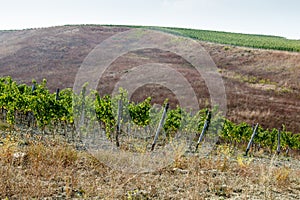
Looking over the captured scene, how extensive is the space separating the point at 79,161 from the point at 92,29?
76.4 m

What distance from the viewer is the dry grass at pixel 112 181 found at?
5.33 metres

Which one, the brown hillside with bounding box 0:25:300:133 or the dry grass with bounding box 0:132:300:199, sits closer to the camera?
the dry grass with bounding box 0:132:300:199

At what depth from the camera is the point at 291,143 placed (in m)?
20.6

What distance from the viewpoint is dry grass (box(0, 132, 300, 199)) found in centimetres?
533

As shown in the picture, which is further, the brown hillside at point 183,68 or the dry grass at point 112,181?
the brown hillside at point 183,68

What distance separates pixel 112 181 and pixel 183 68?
4404 cm

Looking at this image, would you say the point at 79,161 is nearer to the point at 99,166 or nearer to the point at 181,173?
the point at 99,166

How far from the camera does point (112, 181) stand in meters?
5.80

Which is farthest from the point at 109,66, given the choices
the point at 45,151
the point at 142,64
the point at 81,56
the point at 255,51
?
the point at 45,151

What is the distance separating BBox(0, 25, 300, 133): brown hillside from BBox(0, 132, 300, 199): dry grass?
64.5ft

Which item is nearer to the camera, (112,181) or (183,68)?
(112,181)

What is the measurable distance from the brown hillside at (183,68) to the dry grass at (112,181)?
19.7 m

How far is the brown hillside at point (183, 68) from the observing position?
3039 centimetres

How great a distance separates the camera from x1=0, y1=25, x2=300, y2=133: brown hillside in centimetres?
3039
